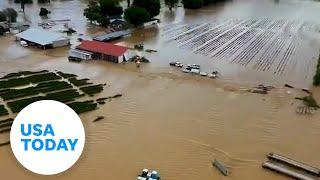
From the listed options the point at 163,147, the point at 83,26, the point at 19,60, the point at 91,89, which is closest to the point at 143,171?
the point at 163,147

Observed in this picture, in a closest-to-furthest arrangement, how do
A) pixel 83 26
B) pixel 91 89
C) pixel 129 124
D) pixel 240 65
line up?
pixel 129 124
pixel 91 89
pixel 240 65
pixel 83 26

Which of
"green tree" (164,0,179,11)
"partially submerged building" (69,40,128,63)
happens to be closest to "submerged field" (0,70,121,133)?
"partially submerged building" (69,40,128,63)

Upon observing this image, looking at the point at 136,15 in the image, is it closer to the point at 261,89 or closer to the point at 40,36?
the point at 40,36

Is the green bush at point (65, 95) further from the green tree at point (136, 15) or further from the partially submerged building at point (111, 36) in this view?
the green tree at point (136, 15)

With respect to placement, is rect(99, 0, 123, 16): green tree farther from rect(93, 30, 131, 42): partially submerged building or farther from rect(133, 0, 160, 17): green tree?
rect(93, 30, 131, 42): partially submerged building

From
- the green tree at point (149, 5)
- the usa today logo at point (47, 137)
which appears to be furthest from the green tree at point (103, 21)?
the usa today logo at point (47, 137)

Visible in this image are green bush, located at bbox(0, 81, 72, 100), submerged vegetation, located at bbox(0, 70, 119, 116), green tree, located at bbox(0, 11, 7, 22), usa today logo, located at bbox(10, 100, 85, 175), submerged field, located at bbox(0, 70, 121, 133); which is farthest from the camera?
green tree, located at bbox(0, 11, 7, 22)

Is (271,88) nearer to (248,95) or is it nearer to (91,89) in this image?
(248,95)
